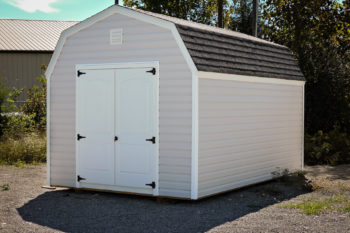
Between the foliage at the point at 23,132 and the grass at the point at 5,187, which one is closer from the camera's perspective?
the grass at the point at 5,187

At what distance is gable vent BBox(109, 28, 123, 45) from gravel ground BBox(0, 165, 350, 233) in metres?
2.55

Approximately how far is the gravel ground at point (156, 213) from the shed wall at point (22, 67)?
19044 millimetres

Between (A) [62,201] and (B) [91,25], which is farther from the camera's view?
(B) [91,25]

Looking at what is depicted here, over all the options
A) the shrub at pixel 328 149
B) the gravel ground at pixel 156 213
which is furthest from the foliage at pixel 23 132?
the shrub at pixel 328 149

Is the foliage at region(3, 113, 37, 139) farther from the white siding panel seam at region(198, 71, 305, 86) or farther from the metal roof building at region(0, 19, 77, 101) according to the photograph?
the metal roof building at region(0, 19, 77, 101)

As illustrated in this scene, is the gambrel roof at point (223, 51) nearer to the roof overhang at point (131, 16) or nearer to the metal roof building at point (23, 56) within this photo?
the roof overhang at point (131, 16)

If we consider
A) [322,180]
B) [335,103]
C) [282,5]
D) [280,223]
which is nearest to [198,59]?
[280,223]

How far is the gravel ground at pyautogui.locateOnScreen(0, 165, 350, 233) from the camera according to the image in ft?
20.4

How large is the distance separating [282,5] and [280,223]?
43.8 feet

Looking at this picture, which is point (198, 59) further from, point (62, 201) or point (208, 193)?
point (62, 201)

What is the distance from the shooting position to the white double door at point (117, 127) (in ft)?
26.0


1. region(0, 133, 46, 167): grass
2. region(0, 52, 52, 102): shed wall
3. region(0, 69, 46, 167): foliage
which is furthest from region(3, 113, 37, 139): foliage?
region(0, 52, 52, 102): shed wall

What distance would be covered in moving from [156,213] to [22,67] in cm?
2211

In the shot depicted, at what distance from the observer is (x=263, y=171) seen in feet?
31.0
